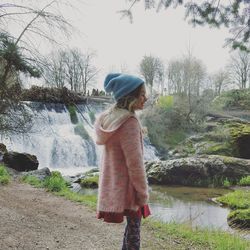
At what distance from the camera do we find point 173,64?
112 ft

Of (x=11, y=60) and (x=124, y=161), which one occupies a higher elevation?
(x=11, y=60)

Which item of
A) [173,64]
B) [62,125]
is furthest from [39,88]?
[173,64]

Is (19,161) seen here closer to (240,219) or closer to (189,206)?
(189,206)

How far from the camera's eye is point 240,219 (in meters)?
8.38

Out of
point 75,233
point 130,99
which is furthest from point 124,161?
point 75,233

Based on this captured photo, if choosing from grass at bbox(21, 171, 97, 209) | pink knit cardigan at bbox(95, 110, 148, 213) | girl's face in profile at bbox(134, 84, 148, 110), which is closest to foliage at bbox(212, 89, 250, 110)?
grass at bbox(21, 171, 97, 209)

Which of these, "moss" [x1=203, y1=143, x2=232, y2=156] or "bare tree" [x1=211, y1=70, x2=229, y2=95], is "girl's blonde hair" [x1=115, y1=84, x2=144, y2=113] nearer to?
"moss" [x1=203, y1=143, x2=232, y2=156]

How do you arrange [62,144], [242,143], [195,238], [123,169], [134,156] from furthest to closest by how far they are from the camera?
[242,143], [62,144], [195,238], [123,169], [134,156]

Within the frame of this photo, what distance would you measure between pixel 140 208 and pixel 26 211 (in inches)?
152

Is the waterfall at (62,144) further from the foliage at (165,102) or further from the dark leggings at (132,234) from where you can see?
the dark leggings at (132,234)

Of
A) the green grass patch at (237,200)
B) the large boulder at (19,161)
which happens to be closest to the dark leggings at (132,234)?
the green grass patch at (237,200)

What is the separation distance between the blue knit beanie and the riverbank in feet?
7.22

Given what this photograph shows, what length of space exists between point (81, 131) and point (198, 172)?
694cm

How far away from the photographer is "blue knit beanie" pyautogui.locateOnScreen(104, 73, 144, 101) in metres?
2.80
